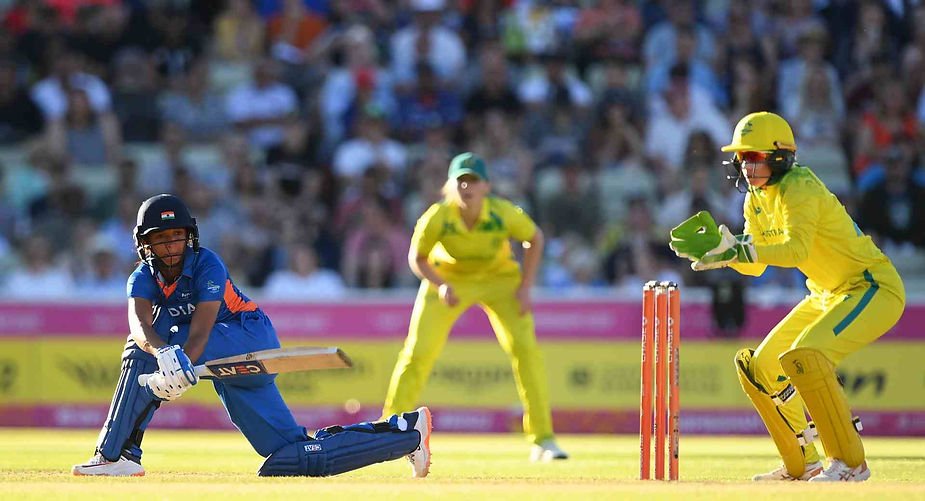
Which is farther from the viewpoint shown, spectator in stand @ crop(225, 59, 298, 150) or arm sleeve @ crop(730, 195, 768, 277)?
spectator in stand @ crop(225, 59, 298, 150)

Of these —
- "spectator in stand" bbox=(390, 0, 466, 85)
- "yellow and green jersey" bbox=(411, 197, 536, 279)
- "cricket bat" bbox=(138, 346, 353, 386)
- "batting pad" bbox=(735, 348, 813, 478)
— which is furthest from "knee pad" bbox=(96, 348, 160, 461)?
"spectator in stand" bbox=(390, 0, 466, 85)

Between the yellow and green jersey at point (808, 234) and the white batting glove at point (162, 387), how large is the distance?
290cm

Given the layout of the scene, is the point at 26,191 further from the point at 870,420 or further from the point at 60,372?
the point at 870,420

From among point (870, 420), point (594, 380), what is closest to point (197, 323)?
point (594, 380)

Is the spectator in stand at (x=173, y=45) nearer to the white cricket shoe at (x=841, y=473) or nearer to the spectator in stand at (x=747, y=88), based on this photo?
the spectator in stand at (x=747, y=88)

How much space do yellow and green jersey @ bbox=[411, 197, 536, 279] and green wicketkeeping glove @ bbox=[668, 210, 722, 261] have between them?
2978 millimetres

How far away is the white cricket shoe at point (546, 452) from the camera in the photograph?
9.95 meters

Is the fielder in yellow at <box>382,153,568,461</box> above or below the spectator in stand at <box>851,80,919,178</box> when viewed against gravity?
below

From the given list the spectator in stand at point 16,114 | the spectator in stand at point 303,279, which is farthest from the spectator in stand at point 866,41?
the spectator in stand at point 16,114

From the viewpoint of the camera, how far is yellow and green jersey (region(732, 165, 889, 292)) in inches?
294

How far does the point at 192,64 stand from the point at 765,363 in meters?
10.5

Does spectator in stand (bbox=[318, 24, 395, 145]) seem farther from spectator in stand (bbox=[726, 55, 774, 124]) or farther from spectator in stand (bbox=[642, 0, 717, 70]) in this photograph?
spectator in stand (bbox=[726, 55, 774, 124])

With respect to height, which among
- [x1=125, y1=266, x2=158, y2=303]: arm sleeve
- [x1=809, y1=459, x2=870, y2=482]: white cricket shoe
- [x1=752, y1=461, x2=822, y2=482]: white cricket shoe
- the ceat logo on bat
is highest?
[x1=125, y1=266, x2=158, y2=303]: arm sleeve

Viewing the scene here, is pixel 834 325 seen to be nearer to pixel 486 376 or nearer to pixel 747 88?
pixel 486 376
